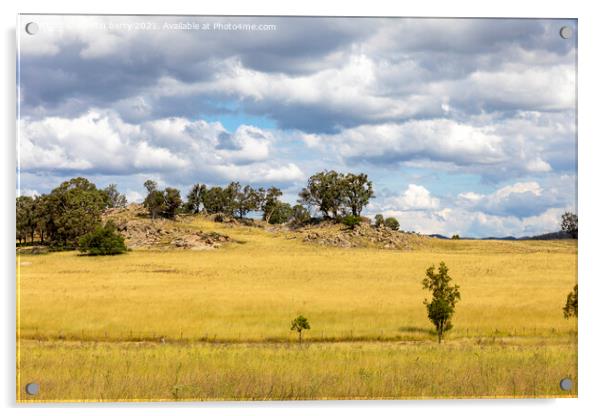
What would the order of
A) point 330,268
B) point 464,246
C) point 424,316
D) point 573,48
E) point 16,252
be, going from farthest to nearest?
1. point 330,268
2. point 464,246
3. point 424,316
4. point 573,48
5. point 16,252

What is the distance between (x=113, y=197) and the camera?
1070cm

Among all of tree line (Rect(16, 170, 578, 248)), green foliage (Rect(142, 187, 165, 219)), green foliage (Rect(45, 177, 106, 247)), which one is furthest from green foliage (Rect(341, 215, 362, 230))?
green foliage (Rect(45, 177, 106, 247))

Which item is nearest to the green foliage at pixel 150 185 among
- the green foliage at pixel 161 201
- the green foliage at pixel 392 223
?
the green foliage at pixel 161 201

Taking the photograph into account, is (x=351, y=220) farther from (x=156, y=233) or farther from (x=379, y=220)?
(x=156, y=233)

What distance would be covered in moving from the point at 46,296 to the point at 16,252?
891 mm

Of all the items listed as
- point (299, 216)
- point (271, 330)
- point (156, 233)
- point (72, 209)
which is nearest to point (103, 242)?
point (72, 209)

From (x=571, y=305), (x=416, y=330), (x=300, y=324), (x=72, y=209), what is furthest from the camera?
(x=416, y=330)

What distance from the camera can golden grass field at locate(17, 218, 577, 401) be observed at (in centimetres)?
1009

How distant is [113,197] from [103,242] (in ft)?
3.03

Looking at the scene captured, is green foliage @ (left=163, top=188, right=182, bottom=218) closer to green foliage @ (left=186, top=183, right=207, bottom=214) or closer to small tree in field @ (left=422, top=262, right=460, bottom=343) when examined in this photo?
green foliage @ (left=186, top=183, right=207, bottom=214)

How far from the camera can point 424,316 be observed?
453 inches
